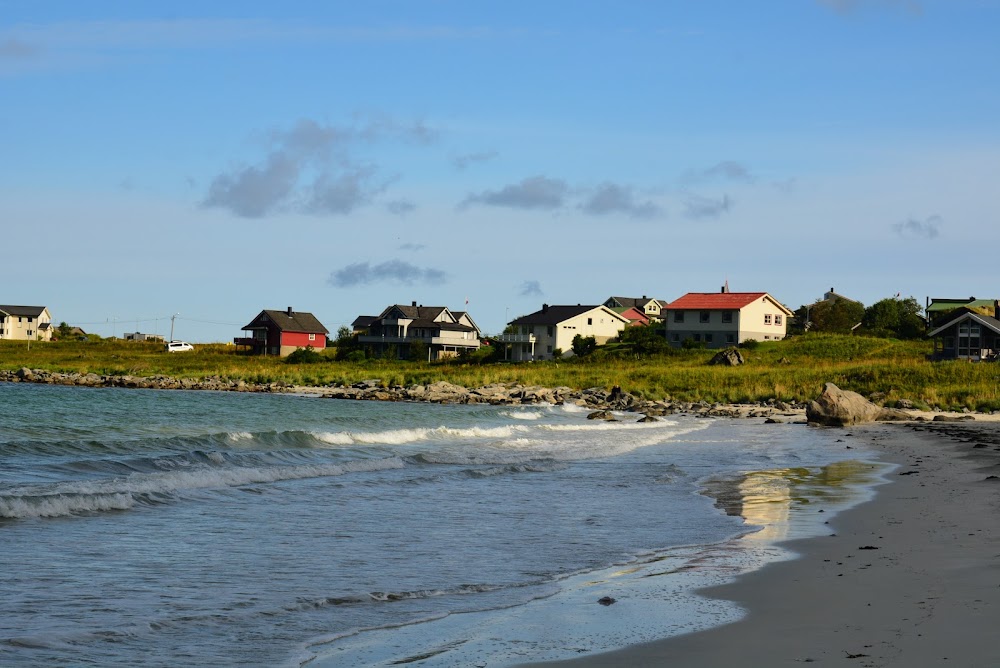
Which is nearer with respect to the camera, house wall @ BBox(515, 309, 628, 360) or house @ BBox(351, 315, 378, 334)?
house wall @ BBox(515, 309, 628, 360)

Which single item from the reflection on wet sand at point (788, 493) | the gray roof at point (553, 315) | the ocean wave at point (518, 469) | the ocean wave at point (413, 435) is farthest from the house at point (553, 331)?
the reflection on wet sand at point (788, 493)

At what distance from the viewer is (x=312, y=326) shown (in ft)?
395

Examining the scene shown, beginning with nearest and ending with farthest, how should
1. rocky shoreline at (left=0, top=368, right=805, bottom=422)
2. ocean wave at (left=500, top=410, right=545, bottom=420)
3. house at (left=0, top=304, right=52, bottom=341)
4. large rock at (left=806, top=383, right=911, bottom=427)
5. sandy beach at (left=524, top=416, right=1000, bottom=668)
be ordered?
1. sandy beach at (left=524, top=416, right=1000, bottom=668)
2. large rock at (left=806, top=383, right=911, bottom=427)
3. ocean wave at (left=500, top=410, right=545, bottom=420)
4. rocky shoreline at (left=0, top=368, right=805, bottom=422)
5. house at (left=0, top=304, right=52, bottom=341)

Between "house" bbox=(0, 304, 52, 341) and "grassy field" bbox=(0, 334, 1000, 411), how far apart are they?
52.7 feet

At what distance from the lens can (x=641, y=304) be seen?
145750 mm

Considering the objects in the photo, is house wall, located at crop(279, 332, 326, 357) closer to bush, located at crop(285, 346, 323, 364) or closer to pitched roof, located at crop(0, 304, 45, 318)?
bush, located at crop(285, 346, 323, 364)

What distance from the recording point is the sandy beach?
23.3 ft

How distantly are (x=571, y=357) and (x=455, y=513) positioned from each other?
7678 centimetres

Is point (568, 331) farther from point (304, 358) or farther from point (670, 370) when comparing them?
point (670, 370)

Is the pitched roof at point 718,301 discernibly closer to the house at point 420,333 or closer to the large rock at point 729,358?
the large rock at point 729,358

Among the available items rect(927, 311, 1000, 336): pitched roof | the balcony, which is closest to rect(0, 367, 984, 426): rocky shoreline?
rect(927, 311, 1000, 336): pitched roof

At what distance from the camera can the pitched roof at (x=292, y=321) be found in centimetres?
11625

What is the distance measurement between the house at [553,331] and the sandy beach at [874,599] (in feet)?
272

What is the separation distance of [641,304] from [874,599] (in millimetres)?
138036
